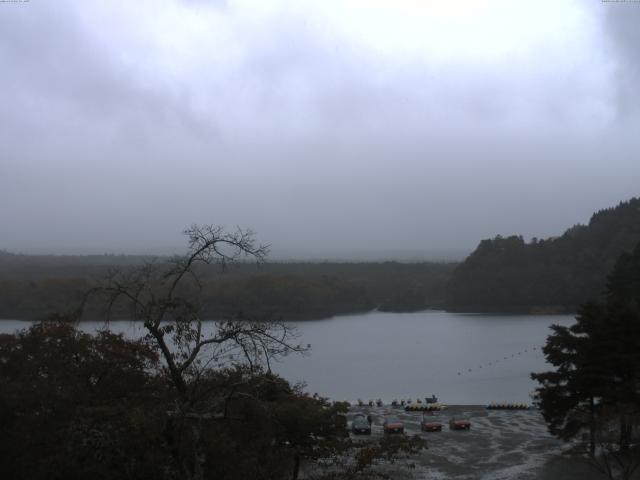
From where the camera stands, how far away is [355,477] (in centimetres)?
394

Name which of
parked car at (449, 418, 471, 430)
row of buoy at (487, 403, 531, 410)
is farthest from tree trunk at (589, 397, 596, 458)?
row of buoy at (487, 403, 531, 410)

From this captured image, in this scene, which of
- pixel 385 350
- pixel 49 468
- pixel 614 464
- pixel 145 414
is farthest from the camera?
pixel 385 350

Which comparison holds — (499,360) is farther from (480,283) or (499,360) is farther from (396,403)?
(480,283)

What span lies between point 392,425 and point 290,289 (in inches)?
1220

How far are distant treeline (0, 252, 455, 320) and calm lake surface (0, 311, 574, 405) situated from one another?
2.30 meters

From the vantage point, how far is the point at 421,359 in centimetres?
2648

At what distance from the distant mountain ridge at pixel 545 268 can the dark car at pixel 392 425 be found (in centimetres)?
3166

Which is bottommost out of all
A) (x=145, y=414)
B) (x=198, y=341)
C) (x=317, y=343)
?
(x=317, y=343)

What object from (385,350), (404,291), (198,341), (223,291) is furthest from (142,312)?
(404,291)

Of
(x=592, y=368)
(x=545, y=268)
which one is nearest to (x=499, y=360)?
(x=592, y=368)

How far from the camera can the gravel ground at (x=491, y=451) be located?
362 inches

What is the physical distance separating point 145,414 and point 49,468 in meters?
1.41

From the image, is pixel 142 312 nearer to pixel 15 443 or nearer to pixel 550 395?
pixel 15 443

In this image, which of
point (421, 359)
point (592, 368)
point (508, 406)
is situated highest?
point (592, 368)
